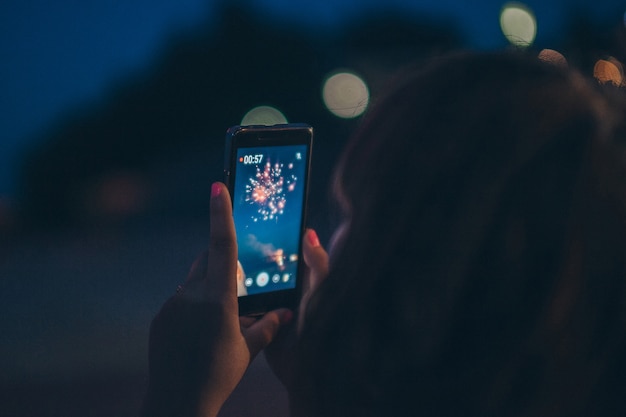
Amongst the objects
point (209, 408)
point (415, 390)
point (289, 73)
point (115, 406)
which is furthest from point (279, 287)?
point (289, 73)

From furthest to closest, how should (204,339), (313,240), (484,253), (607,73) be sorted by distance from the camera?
(313,240)
(607,73)
(204,339)
(484,253)

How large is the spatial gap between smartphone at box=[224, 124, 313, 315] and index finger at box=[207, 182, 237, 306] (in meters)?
0.34

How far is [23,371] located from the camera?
445 cm

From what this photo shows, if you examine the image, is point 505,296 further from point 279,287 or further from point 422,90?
point 279,287

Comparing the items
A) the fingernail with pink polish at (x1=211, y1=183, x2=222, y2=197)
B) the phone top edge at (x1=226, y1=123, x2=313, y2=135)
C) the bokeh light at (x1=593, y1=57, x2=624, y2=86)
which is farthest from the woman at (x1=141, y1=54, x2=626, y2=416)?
the phone top edge at (x1=226, y1=123, x2=313, y2=135)

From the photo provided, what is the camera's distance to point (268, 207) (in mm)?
1757

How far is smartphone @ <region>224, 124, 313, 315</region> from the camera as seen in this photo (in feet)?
5.57

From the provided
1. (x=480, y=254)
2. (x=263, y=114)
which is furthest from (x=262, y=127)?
(x=263, y=114)

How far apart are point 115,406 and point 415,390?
10.5ft

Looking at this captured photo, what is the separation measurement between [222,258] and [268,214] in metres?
0.46

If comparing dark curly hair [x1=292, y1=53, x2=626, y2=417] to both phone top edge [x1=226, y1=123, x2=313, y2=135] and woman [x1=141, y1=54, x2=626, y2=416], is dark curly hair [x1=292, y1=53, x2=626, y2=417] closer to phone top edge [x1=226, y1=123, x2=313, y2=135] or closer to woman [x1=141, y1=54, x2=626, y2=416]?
woman [x1=141, y1=54, x2=626, y2=416]

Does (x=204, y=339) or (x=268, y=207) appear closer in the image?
(x=204, y=339)

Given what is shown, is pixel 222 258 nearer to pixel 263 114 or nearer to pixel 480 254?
pixel 480 254

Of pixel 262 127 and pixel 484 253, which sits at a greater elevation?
pixel 262 127
